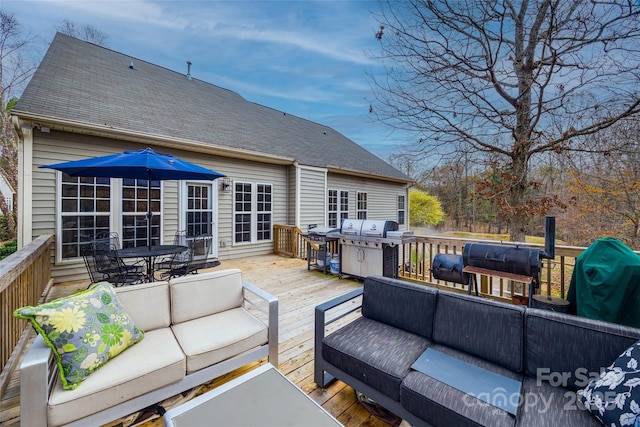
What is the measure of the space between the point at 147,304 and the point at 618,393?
10.5 ft

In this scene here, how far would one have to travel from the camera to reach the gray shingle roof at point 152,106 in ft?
17.8

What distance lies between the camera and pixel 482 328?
1.96m

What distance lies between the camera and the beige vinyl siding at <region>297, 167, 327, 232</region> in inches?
345

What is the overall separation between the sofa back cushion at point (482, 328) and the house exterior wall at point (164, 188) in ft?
20.8

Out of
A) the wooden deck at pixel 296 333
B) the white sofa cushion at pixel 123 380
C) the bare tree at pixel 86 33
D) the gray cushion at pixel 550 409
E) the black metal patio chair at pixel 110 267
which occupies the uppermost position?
the bare tree at pixel 86 33

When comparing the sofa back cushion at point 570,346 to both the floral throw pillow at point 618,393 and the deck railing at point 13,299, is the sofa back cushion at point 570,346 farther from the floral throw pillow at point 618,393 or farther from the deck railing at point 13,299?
the deck railing at point 13,299

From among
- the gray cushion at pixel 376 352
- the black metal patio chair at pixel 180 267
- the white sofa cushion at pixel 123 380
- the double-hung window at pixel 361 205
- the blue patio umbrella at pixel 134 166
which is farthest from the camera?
the double-hung window at pixel 361 205

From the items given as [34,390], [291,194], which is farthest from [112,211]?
[34,390]

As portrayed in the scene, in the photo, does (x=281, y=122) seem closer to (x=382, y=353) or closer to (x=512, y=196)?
(x=512, y=196)

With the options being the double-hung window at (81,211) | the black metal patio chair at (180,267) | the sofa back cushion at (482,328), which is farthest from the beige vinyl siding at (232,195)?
the sofa back cushion at (482,328)

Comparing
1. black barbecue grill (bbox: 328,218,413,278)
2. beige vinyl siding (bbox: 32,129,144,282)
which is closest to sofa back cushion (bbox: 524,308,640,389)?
black barbecue grill (bbox: 328,218,413,278)

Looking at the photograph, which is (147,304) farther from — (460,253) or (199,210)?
(460,253)

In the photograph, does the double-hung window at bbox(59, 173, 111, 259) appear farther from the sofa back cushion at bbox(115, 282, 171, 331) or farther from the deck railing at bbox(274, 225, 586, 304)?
the deck railing at bbox(274, 225, 586, 304)

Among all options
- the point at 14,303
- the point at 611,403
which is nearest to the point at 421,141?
the point at 611,403
